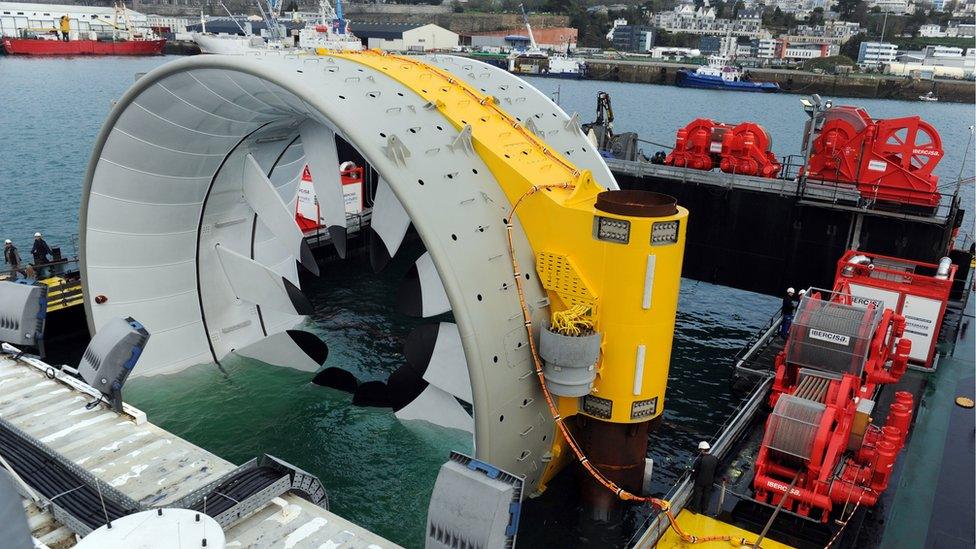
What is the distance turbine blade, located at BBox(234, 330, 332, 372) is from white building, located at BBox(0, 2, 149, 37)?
5742 inches

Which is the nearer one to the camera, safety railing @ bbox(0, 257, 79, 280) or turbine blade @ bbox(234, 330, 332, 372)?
turbine blade @ bbox(234, 330, 332, 372)

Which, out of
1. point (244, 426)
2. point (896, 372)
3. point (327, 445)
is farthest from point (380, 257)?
point (896, 372)

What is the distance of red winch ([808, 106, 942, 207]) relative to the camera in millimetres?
22250

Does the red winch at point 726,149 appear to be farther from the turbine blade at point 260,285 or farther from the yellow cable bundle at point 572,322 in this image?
the yellow cable bundle at point 572,322

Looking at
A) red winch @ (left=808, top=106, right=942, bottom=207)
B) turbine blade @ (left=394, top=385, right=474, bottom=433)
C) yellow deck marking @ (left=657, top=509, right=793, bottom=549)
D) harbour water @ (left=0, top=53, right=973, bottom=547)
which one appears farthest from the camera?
red winch @ (left=808, top=106, right=942, bottom=207)

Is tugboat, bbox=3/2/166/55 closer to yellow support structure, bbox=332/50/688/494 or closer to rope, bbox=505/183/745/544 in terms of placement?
yellow support structure, bbox=332/50/688/494

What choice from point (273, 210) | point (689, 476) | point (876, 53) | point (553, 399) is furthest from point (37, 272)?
point (876, 53)

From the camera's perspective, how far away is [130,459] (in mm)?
9156

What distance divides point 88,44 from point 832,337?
143 metres

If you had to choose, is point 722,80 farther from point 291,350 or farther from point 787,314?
point 291,350

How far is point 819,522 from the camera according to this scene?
11172 mm

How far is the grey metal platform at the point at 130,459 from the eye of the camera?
24.5ft

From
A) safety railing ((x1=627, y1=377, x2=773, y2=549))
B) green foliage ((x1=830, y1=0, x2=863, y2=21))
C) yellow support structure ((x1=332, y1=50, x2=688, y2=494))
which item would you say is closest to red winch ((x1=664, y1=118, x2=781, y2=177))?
safety railing ((x1=627, y1=377, x2=773, y2=549))

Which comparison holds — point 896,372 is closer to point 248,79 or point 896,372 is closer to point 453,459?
point 453,459
